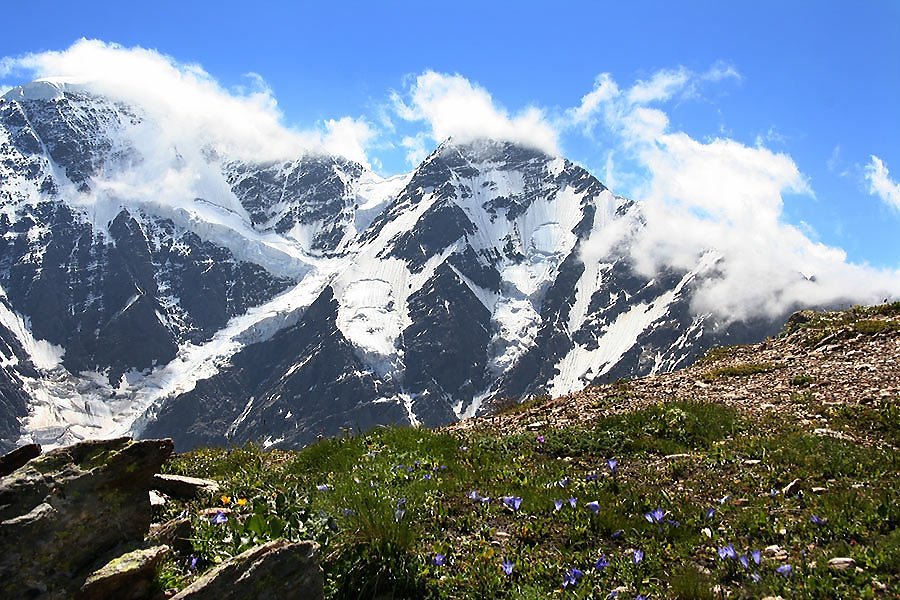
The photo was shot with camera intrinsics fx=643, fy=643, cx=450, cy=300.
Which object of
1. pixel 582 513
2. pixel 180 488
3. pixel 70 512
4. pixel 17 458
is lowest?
pixel 582 513

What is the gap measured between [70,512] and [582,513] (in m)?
5.74

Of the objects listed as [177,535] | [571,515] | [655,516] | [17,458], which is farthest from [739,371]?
[17,458]

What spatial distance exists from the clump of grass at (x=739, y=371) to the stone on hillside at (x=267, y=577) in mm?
15362

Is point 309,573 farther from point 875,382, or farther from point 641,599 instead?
point 875,382

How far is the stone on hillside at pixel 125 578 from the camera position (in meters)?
5.47

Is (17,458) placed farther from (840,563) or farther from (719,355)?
(719,355)

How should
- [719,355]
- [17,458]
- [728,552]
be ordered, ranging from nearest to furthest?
[17,458]
[728,552]
[719,355]

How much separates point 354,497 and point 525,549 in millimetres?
2095

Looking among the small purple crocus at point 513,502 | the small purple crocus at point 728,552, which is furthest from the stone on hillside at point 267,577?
the small purple crocus at point 728,552

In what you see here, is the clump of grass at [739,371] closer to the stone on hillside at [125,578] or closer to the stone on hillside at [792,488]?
the stone on hillside at [792,488]

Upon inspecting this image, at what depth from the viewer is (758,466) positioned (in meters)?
10.1

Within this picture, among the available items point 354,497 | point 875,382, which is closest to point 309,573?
point 354,497

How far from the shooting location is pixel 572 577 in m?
6.72

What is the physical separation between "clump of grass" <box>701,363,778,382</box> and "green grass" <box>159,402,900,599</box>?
665 centimetres
